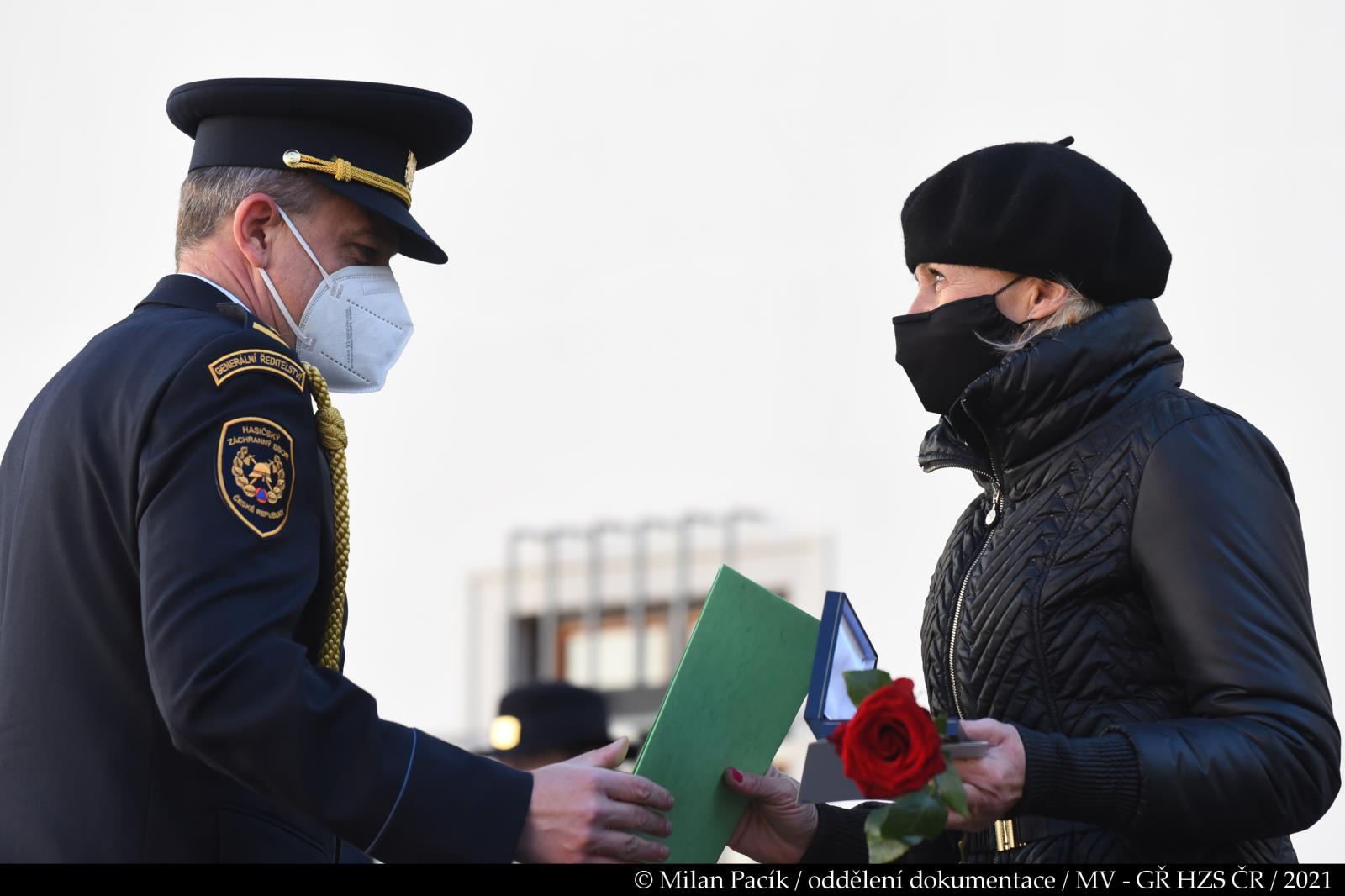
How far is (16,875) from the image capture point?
10.2 feet

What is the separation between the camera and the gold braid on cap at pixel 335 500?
3.40 metres

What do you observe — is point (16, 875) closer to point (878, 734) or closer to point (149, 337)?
point (149, 337)

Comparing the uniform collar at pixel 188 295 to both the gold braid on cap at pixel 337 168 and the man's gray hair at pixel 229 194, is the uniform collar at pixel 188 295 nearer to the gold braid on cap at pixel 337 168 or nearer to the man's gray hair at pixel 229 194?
the man's gray hair at pixel 229 194

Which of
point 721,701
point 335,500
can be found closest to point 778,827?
point 721,701

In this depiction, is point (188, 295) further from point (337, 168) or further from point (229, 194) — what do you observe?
point (337, 168)

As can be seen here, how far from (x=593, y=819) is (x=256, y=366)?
0.93m

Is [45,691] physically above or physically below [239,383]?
below

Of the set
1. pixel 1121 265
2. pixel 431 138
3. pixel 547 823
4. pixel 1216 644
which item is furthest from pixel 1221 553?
pixel 431 138

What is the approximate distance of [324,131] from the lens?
380 centimetres

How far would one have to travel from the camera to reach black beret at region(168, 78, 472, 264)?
3.74 meters

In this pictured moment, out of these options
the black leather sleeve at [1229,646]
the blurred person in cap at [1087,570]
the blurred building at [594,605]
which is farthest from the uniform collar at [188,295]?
the blurred building at [594,605]

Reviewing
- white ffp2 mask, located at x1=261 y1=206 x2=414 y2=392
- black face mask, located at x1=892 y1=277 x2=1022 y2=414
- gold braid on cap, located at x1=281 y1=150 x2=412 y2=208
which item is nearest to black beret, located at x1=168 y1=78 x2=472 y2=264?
gold braid on cap, located at x1=281 y1=150 x2=412 y2=208

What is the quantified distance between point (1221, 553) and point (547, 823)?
1195mm

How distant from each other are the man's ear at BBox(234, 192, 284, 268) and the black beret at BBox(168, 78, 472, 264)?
0.26 ft
